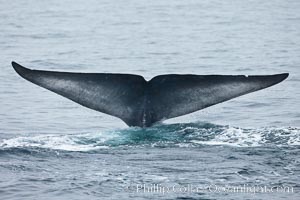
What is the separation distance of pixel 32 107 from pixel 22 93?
1615 mm

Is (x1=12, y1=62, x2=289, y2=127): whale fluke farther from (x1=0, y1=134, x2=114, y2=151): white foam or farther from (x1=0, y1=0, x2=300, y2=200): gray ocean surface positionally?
(x1=0, y1=134, x2=114, y2=151): white foam

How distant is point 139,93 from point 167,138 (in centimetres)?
73

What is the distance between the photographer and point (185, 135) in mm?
11570

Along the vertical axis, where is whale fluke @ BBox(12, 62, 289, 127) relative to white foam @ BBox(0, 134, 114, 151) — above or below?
above

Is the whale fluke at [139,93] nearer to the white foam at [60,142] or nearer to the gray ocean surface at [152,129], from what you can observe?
the gray ocean surface at [152,129]

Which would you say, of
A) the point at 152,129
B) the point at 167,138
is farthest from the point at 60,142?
the point at 167,138

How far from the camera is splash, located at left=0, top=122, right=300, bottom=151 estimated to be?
11.0 metres

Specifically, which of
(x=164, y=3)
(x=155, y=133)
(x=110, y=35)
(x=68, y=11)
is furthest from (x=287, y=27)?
(x=155, y=133)

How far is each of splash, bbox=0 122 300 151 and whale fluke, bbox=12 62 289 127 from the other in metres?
0.25

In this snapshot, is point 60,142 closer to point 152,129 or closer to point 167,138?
point 152,129

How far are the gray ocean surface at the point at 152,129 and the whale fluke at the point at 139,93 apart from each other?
1.10 feet

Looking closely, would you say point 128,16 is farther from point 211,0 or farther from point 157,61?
point 157,61

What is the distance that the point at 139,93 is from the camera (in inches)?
431

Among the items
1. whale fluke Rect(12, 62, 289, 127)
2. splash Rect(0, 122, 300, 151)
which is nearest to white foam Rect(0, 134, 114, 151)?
splash Rect(0, 122, 300, 151)
